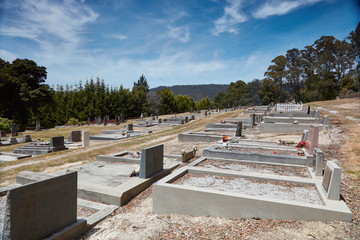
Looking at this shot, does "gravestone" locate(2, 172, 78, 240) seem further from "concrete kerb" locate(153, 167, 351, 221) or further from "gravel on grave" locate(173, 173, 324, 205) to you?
"gravel on grave" locate(173, 173, 324, 205)

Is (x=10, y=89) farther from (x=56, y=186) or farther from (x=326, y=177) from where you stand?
(x=326, y=177)

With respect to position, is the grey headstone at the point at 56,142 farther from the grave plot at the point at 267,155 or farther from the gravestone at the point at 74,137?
the grave plot at the point at 267,155

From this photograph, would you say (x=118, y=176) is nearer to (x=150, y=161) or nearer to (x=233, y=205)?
(x=150, y=161)

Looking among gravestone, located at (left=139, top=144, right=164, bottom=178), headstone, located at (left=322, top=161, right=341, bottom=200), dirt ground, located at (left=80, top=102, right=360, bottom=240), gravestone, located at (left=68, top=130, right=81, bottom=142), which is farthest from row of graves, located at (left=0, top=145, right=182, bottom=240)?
gravestone, located at (left=68, top=130, right=81, bottom=142)

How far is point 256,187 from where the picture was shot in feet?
18.3

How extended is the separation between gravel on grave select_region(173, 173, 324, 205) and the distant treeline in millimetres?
28001

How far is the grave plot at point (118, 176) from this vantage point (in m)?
5.93

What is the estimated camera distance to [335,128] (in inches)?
569

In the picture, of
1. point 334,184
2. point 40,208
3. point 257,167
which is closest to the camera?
point 40,208

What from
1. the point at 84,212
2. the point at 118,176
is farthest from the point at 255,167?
the point at 84,212

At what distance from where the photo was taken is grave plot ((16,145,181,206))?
19.5 ft

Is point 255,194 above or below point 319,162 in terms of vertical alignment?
below

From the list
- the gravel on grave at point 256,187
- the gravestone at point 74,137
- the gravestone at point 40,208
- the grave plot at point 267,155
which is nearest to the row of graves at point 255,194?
the gravel on grave at point 256,187

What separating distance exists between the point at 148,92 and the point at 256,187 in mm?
58745
